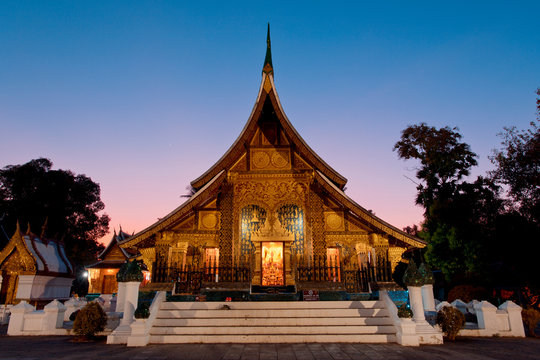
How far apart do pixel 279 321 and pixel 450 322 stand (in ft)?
Result: 11.7

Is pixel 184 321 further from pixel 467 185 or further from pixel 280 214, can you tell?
pixel 467 185

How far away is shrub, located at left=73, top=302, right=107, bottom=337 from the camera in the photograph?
6930 millimetres

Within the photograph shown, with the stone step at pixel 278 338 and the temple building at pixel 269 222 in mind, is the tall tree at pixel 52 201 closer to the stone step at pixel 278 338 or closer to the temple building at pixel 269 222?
the temple building at pixel 269 222

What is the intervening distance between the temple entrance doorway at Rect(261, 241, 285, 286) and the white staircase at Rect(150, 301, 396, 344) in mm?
3634

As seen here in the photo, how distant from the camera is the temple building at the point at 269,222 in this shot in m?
11.1

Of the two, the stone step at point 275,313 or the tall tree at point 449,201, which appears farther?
the tall tree at point 449,201

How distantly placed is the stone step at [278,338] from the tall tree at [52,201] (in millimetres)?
25720

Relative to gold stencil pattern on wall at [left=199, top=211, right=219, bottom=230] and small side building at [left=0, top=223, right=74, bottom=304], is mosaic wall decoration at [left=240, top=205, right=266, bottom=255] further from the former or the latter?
small side building at [left=0, top=223, right=74, bottom=304]

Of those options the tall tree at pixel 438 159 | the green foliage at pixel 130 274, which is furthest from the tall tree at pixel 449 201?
the green foliage at pixel 130 274

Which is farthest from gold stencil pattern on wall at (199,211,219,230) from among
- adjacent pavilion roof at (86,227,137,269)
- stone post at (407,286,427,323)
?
adjacent pavilion roof at (86,227,137,269)

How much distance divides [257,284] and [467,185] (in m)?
16.2

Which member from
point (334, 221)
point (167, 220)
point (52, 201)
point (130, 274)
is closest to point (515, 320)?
point (334, 221)

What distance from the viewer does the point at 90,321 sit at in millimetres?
6980

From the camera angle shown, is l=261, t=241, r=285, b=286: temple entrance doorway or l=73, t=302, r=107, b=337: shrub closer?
l=73, t=302, r=107, b=337: shrub
